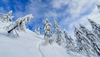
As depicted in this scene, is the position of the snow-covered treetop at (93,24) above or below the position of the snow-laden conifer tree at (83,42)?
above

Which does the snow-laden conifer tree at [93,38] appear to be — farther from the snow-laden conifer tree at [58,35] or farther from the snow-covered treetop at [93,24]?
the snow-laden conifer tree at [58,35]

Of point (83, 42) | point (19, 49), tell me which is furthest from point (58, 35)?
point (19, 49)

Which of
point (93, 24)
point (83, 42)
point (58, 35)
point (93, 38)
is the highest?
point (58, 35)

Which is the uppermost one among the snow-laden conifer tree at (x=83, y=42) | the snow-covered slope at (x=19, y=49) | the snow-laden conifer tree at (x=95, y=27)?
the snow-laden conifer tree at (x=95, y=27)

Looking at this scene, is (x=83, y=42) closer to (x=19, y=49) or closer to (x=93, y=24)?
(x=93, y=24)

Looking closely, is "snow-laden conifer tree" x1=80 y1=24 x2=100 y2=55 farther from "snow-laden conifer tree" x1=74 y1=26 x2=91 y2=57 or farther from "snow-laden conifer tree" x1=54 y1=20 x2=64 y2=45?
"snow-laden conifer tree" x1=54 y1=20 x2=64 y2=45

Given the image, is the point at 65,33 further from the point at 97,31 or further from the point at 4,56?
the point at 4,56

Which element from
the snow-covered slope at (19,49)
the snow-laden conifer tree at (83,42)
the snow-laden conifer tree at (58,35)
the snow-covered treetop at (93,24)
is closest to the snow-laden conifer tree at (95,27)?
the snow-covered treetop at (93,24)

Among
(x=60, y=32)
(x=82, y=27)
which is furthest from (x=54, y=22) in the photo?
(x=82, y=27)

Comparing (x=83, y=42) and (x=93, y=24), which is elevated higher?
(x=93, y=24)

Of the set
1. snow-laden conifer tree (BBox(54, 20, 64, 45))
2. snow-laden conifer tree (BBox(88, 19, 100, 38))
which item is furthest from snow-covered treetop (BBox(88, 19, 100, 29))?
snow-laden conifer tree (BBox(54, 20, 64, 45))

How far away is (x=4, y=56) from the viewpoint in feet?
16.8

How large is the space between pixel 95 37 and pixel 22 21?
24818mm

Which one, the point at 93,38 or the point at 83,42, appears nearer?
the point at 83,42
